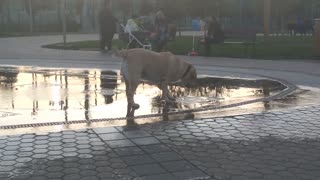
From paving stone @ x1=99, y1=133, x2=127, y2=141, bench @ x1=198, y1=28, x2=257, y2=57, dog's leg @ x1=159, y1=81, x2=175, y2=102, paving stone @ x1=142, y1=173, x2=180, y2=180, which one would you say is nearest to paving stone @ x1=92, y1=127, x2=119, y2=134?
paving stone @ x1=99, y1=133, x2=127, y2=141

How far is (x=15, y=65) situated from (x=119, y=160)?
40.1ft

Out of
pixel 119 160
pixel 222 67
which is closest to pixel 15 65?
pixel 222 67

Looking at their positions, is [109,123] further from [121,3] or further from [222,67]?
[121,3]

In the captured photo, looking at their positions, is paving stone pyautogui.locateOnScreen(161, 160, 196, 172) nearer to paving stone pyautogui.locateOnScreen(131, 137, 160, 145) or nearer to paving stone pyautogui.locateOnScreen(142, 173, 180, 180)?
paving stone pyautogui.locateOnScreen(142, 173, 180, 180)

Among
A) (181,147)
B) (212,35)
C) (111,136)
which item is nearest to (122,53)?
(111,136)

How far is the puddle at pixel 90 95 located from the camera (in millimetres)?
8695

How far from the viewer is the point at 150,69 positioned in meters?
9.09

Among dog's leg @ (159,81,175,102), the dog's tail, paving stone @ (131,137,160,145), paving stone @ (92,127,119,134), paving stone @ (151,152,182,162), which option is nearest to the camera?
paving stone @ (151,152,182,162)

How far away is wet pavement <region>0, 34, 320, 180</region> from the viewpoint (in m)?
5.55

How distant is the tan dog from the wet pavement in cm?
98

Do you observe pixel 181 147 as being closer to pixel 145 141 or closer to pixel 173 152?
pixel 173 152

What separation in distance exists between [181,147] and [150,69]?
9.33 feet

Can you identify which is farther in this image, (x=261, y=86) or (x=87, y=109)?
(x=261, y=86)

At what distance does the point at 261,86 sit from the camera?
1210 cm
